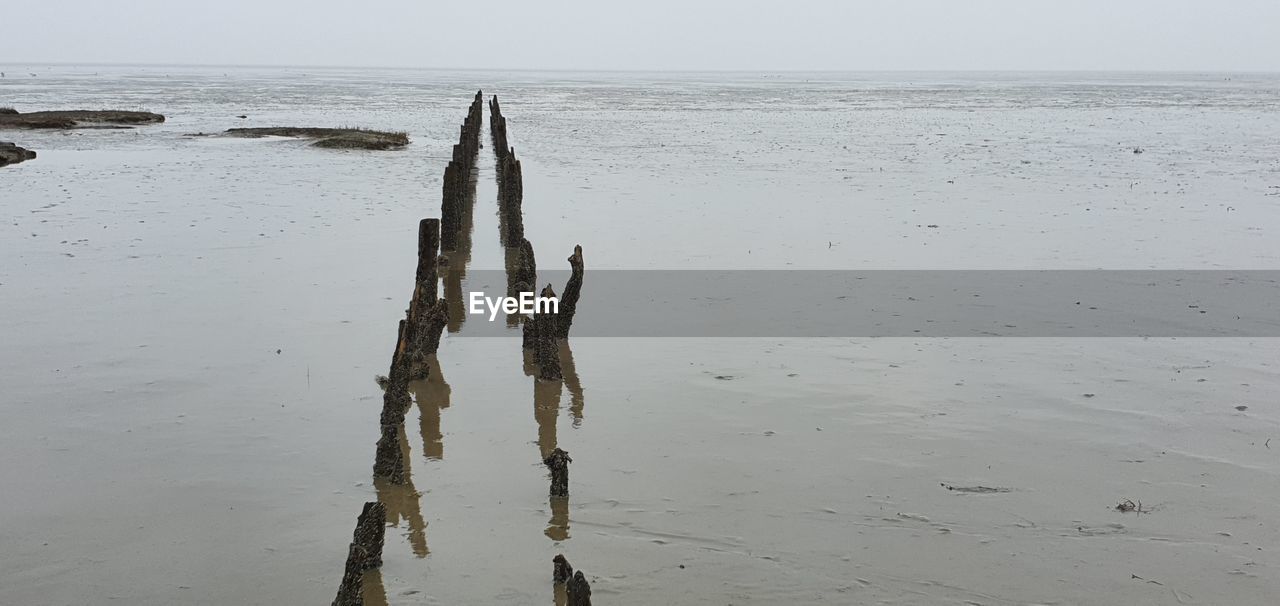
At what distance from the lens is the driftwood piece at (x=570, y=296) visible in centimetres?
1052

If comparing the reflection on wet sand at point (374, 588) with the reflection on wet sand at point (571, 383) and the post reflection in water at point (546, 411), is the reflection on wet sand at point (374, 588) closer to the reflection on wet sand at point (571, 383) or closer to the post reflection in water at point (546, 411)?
the post reflection in water at point (546, 411)

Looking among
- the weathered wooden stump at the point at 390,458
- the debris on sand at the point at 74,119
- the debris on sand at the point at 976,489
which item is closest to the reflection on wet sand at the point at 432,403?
the weathered wooden stump at the point at 390,458

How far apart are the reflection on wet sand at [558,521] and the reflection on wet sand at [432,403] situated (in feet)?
4.31

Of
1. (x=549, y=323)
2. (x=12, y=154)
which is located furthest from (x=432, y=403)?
(x=12, y=154)

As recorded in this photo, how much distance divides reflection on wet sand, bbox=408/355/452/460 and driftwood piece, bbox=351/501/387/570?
1967mm

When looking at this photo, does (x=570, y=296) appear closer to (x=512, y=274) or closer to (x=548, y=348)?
(x=548, y=348)

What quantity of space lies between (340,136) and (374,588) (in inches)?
1222

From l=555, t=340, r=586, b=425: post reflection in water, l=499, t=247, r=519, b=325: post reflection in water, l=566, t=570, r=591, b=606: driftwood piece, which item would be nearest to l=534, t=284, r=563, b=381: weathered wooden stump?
l=555, t=340, r=586, b=425: post reflection in water

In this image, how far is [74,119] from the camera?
136 feet

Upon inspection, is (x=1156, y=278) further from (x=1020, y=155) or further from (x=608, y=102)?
(x=608, y=102)

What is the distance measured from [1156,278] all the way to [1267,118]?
4554 cm

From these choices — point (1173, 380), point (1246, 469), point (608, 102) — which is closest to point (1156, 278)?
point (1173, 380)

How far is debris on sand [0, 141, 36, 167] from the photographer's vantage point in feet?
88.5

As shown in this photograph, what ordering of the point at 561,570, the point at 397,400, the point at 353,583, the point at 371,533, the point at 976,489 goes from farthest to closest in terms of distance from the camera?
the point at 397,400 → the point at 976,489 → the point at 371,533 → the point at 561,570 → the point at 353,583
